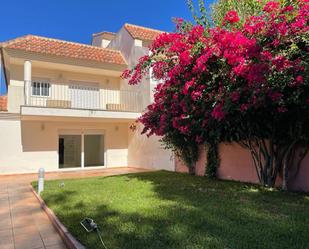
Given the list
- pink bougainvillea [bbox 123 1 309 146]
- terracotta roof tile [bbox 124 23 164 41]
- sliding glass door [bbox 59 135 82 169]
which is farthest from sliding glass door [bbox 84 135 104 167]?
pink bougainvillea [bbox 123 1 309 146]

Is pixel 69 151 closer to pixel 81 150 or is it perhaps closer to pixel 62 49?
pixel 81 150

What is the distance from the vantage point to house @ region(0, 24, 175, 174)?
15.5 meters

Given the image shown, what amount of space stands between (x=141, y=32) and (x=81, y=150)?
9023mm

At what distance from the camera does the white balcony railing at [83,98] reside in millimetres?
16094

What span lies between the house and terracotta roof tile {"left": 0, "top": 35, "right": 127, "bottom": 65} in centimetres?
5

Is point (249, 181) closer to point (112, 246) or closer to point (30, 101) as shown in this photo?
point (112, 246)

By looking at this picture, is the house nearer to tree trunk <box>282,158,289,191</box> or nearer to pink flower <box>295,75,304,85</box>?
tree trunk <box>282,158,289,191</box>

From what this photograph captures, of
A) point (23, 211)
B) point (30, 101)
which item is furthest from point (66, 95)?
point (23, 211)

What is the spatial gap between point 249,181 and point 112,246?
721 cm

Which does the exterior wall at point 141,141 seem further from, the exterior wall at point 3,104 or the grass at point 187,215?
the exterior wall at point 3,104

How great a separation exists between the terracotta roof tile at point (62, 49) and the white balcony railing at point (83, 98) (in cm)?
204

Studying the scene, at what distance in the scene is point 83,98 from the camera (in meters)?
16.9

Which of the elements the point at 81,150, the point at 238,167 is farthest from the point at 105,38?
the point at 238,167

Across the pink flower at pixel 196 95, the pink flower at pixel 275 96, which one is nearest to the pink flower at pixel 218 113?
the pink flower at pixel 196 95
